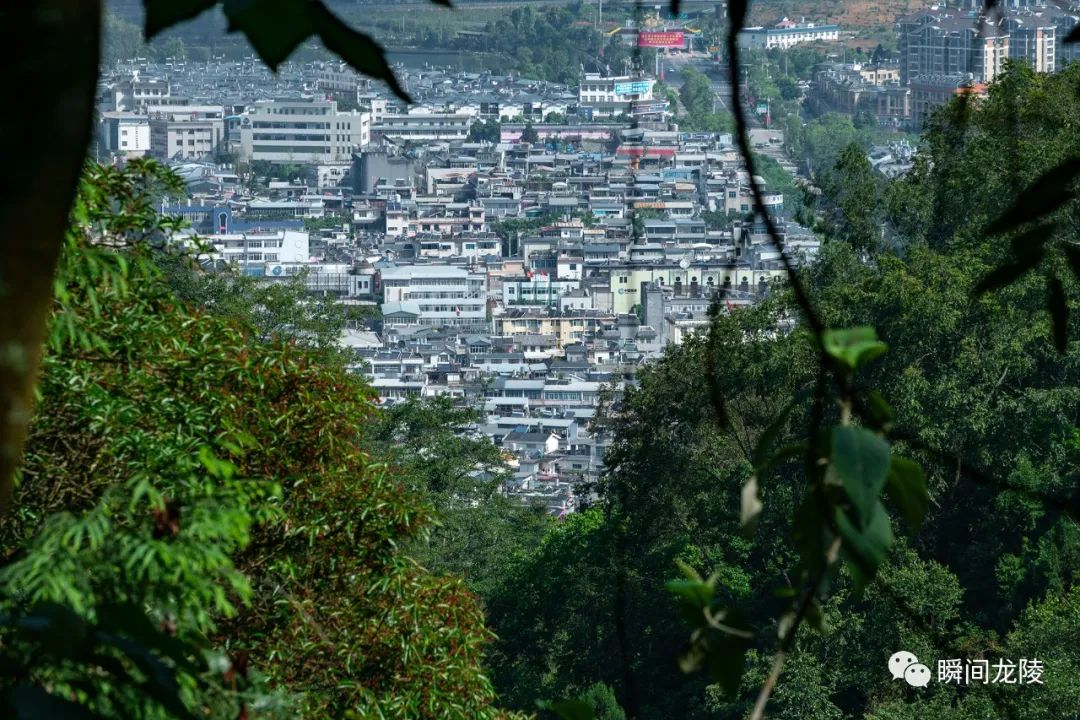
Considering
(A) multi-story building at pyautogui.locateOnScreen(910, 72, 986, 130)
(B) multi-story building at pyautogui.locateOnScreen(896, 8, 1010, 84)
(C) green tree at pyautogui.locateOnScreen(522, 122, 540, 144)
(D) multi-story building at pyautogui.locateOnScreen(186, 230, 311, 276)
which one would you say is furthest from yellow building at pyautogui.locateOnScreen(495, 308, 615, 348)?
(C) green tree at pyautogui.locateOnScreen(522, 122, 540, 144)

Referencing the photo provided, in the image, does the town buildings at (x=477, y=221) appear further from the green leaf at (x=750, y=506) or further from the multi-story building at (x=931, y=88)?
the green leaf at (x=750, y=506)

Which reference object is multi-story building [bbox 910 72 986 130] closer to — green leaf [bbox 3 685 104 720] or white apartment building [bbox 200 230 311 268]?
white apartment building [bbox 200 230 311 268]

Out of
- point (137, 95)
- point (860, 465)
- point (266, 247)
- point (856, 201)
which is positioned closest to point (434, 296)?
point (266, 247)

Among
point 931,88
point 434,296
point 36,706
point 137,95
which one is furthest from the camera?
point 137,95

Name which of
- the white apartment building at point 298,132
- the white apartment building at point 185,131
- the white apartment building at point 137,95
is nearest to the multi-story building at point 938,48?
the white apartment building at point 298,132

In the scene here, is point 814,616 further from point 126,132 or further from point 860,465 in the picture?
point 126,132

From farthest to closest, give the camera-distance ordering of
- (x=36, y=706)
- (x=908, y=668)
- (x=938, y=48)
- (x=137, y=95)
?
(x=137, y=95) → (x=938, y=48) → (x=908, y=668) → (x=36, y=706)

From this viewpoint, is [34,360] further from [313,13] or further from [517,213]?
[517,213]
